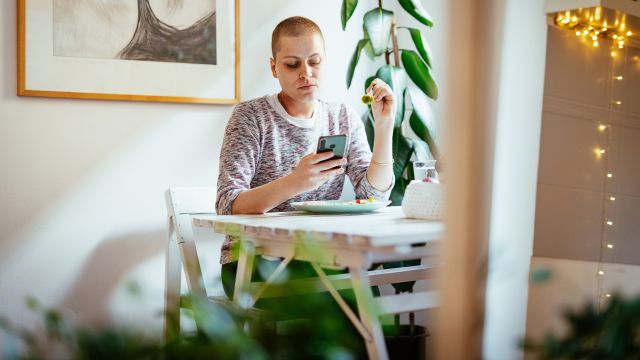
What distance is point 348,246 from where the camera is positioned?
1.50m

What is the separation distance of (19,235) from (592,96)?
6.16 ft

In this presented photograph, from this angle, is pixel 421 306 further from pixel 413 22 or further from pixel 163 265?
pixel 413 22

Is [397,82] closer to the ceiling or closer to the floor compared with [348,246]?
closer to the ceiling

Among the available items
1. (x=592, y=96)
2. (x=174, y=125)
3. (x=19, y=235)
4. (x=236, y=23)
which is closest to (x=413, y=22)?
(x=236, y=23)

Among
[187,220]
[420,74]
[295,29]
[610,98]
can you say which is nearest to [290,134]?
[295,29]

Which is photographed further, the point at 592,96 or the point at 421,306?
the point at 592,96

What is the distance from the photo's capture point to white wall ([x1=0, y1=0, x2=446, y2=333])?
2.59 meters

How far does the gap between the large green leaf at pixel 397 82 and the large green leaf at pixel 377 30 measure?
74 millimetres

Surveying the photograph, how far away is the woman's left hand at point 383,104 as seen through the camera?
2.32 meters

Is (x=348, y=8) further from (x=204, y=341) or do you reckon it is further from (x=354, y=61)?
(x=204, y=341)

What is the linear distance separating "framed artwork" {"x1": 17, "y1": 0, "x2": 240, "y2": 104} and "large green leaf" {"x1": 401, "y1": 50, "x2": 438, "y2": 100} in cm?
65

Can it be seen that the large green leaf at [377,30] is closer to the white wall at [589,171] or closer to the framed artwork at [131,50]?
the framed artwork at [131,50]

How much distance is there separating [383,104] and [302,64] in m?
0.27

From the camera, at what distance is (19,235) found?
261 cm
